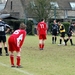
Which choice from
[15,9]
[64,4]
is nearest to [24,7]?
[15,9]

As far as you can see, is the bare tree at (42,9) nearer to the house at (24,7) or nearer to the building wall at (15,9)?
the house at (24,7)

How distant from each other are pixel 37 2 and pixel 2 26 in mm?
42852

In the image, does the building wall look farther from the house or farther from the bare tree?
the bare tree

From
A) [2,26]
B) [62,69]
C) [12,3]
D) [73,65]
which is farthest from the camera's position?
[12,3]

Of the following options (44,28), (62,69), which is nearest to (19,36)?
(62,69)

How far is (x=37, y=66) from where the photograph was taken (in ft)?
43.3

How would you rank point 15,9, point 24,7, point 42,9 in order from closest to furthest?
point 42,9 < point 24,7 < point 15,9

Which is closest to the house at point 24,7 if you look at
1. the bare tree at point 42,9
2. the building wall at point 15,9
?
the building wall at point 15,9

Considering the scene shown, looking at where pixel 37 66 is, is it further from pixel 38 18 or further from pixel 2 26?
pixel 38 18

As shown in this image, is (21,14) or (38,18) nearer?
(38,18)

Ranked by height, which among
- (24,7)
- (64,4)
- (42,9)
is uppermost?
(42,9)

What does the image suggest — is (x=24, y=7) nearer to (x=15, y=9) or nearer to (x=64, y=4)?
(x=15, y=9)

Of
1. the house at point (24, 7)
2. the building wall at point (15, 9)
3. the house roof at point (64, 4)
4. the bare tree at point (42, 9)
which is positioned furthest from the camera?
the house roof at point (64, 4)

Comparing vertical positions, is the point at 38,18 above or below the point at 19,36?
below
